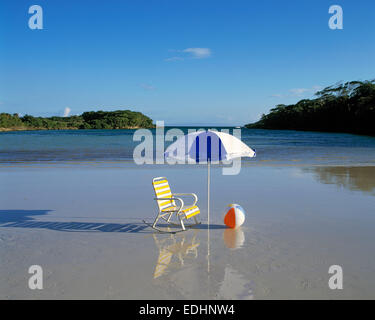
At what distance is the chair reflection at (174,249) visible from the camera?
5.16m

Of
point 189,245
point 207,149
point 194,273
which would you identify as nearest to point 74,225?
point 189,245

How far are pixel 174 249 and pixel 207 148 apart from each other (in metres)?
2.07

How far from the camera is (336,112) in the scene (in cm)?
9106

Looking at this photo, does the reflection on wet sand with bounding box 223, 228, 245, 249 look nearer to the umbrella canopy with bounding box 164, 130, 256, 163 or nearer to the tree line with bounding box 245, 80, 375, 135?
the umbrella canopy with bounding box 164, 130, 256, 163

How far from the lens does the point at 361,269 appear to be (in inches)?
199

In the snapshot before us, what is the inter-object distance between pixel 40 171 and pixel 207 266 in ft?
42.4

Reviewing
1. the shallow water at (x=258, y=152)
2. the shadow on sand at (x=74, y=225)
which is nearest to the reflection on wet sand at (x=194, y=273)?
the shadow on sand at (x=74, y=225)

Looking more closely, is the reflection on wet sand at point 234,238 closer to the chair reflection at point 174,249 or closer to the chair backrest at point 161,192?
the chair reflection at point 174,249

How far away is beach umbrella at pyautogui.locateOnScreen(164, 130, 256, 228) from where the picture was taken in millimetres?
6785

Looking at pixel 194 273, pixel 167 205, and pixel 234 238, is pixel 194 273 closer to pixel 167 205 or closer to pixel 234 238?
pixel 234 238

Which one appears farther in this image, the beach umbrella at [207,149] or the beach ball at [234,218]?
the beach ball at [234,218]

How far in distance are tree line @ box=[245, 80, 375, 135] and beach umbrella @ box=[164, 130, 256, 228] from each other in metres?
67.8

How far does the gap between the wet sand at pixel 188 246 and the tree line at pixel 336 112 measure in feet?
215

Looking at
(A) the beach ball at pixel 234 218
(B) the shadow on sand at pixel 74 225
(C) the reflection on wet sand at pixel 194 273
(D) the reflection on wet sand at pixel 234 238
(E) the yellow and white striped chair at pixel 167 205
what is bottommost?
(C) the reflection on wet sand at pixel 194 273
